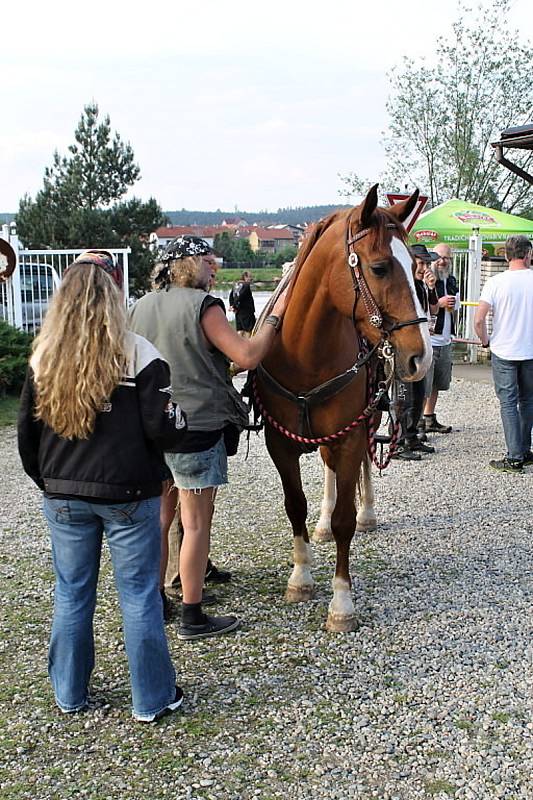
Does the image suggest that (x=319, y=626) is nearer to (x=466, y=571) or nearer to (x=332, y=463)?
(x=332, y=463)

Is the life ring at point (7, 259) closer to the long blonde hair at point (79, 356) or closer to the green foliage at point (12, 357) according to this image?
the green foliage at point (12, 357)

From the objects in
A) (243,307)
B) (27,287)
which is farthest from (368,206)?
(243,307)

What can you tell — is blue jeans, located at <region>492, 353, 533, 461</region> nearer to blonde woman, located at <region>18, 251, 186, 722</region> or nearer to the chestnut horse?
the chestnut horse

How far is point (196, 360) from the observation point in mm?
3703

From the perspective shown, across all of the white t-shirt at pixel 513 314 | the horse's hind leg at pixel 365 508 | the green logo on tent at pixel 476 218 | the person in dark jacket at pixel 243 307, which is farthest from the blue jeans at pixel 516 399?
the person in dark jacket at pixel 243 307

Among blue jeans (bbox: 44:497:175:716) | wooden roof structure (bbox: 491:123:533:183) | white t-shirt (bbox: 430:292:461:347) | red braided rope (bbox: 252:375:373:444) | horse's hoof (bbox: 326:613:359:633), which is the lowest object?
horse's hoof (bbox: 326:613:359:633)

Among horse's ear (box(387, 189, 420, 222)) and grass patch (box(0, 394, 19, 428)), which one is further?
grass patch (box(0, 394, 19, 428))

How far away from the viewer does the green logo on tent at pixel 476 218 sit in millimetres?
15859

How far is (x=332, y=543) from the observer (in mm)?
5508

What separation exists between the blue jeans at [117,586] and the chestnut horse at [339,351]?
47.1 inches

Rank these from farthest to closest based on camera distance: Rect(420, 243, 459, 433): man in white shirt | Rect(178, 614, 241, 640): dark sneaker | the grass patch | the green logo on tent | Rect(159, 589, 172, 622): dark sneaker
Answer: the green logo on tent → the grass patch → Rect(420, 243, 459, 433): man in white shirt → Rect(159, 589, 172, 622): dark sneaker → Rect(178, 614, 241, 640): dark sneaker

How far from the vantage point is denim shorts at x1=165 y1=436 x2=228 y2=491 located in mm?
3742

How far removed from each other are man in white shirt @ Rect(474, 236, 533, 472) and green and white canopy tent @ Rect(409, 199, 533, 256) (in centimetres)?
772

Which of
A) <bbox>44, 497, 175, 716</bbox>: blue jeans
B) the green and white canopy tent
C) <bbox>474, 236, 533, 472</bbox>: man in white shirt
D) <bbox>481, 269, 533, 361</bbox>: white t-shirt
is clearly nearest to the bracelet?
<bbox>44, 497, 175, 716</bbox>: blue jeans
